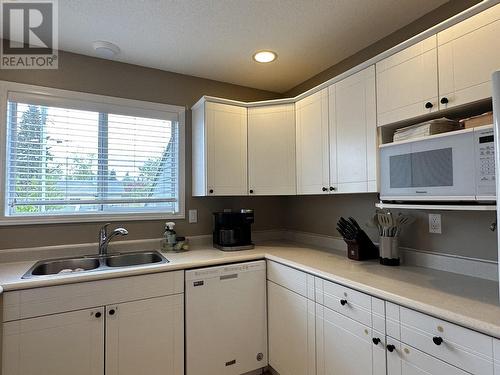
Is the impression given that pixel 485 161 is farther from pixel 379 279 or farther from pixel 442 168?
pixel 379 279

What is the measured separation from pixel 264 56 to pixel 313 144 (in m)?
0.82

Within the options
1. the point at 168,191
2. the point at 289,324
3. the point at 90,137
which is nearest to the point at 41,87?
the point at 90,137

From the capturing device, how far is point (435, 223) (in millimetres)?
1759

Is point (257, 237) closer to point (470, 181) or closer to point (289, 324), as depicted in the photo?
point (289, 324)

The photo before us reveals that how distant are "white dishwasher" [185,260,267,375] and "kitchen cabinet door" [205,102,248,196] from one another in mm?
679

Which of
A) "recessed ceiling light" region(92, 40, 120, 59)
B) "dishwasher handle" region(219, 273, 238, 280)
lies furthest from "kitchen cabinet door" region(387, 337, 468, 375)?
"recessed ceiling light" region(92, 40, 120, 59)

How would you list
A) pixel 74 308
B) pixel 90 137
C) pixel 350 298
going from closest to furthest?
pixel 350 298 → pixel 74 308 → pixel 90 137

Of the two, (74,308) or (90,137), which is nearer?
(74,308)

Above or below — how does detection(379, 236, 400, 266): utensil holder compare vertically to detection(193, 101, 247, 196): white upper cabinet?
below

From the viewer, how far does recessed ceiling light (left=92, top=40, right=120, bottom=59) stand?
2.11 metres

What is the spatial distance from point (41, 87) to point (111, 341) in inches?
73.0

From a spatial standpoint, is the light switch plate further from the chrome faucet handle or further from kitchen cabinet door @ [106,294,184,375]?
kitchen cabinet door @ [106,294,184,375]

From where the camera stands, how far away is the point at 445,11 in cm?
172

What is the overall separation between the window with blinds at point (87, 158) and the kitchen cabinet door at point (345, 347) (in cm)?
156
